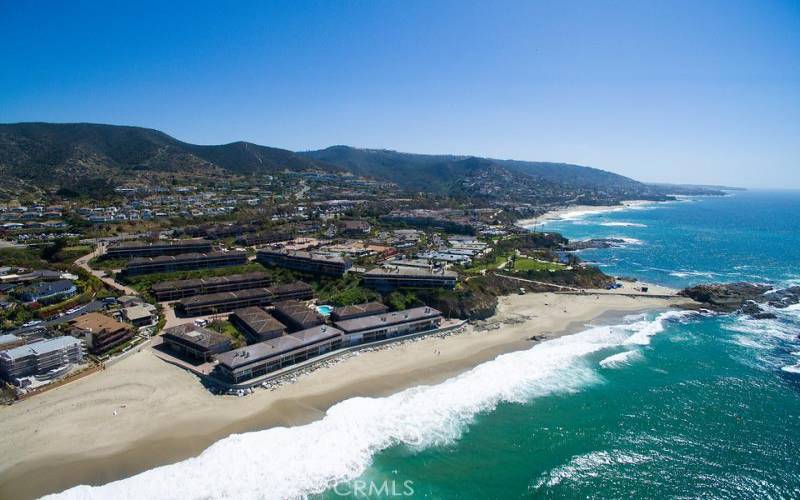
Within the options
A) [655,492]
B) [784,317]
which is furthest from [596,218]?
[655,492]

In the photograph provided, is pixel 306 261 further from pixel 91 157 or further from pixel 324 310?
pixel 91 157

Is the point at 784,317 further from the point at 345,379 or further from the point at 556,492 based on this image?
the point at 345,379

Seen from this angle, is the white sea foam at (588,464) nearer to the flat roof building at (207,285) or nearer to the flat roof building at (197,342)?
the flat roof building at (197,342)

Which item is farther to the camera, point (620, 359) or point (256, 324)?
point (620, 359)

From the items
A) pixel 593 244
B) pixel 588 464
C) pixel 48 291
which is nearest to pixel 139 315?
pixel 48 291

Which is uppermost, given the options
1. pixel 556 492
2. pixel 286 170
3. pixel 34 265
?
pixel 286 170

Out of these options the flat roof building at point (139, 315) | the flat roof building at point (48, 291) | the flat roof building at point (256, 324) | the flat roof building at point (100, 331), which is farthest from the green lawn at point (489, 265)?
the flat roof building at point (48, 291)
